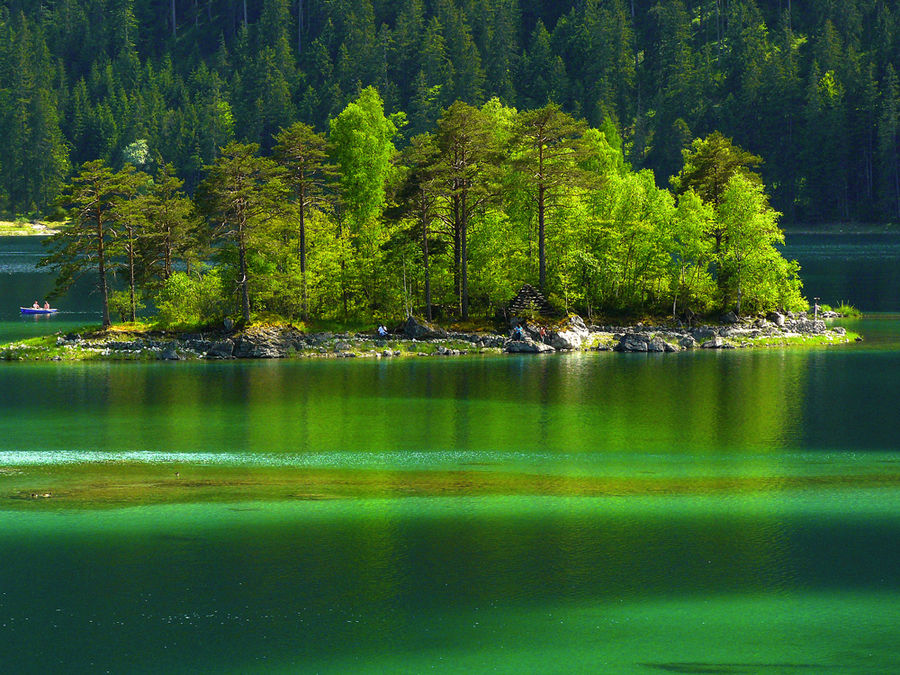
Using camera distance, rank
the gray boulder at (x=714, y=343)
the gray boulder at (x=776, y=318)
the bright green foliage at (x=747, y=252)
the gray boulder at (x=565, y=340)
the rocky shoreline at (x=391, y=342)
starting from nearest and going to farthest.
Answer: the rocky shoreline at (x=391, y=342), the gray boulder at (x=565, y=340), the gray boulder at (x=714, y=343), the bright green foliage at (x=747, y=252), the gray boulder at (x=776, y=318)

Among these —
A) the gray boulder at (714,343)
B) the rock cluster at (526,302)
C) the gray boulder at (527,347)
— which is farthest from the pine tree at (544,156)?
the gray boulder at (714,343)

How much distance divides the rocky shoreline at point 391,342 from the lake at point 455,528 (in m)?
13.7

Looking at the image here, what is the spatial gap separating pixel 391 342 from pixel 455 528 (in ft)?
146

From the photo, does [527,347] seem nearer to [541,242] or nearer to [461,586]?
[541,242]

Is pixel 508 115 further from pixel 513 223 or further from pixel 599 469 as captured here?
pixel 599 469

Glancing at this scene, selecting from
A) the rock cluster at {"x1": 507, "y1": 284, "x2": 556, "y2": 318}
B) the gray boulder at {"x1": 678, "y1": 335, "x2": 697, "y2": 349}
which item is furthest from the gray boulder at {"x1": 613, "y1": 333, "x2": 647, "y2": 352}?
the rock cluster at {"x1": 507, "y1": 284, "x2": 556, "y2": 318}

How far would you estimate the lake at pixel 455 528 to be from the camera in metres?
22.7

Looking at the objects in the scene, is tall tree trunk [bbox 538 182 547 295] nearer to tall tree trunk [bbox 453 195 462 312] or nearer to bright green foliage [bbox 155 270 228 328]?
tall tree trunk [bbox 453 195 462 312]

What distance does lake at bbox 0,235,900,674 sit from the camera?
892 inches

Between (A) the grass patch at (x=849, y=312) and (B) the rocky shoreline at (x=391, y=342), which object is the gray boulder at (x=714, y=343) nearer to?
(B) the rocky shoreline at (x=391, y=342)

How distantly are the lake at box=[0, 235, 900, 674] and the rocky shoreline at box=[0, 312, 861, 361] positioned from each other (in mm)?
13691

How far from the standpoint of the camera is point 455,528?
30.9 metres

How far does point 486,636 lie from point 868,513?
50.9ft

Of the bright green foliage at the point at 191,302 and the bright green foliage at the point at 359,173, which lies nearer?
the bright green foliage at the point at 191,302
